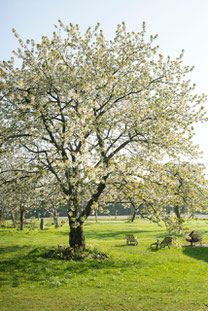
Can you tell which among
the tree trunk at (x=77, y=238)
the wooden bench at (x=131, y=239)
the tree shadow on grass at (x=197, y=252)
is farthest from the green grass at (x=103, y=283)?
the wooden bench at (x=131, y=239)

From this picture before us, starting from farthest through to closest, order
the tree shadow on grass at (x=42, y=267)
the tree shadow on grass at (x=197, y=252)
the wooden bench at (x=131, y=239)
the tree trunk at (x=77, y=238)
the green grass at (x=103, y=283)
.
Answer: the wooden bench at (x=131, y=239) < the tree shadow on grass at (x=197, y=252) < the tree trunk at (x=77, y=238) < the tree shadow on grass at (x=42, y=267) < the green grass at (x=103, y=283)

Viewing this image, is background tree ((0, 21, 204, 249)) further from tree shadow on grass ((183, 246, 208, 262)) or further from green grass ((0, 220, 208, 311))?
tree shadow on grass ((183, 246, 208, 262))

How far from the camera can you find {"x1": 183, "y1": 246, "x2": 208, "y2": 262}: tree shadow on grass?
68.4ft

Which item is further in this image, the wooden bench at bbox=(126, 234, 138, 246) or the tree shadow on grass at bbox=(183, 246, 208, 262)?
the wooden bench at bbox=(126, 234, 138, 246)

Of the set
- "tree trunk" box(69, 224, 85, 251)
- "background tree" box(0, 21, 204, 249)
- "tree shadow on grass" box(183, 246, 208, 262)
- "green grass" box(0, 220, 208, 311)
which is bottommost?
"tree shadow on grass" box(183, 246, 208, 262)

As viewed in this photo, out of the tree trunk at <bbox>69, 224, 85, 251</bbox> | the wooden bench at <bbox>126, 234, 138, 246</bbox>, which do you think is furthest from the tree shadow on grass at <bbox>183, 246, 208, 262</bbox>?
the tree trunk at <bbox>69, 224, 85, 251</bbox>

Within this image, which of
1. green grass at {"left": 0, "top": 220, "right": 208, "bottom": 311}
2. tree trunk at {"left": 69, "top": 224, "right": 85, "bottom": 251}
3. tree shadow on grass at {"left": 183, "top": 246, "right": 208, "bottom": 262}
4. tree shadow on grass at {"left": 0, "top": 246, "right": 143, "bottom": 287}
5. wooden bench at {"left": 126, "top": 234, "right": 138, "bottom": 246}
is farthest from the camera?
wooden bench at {"left": 126, "top": 234, "right": 138, "bottom": 246}

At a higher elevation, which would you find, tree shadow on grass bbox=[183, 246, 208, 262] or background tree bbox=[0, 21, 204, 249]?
background tree bbox=[0, 21, 204, 249]

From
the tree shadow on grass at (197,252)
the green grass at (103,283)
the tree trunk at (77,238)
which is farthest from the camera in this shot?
the tree shadow on grass at (197,252)

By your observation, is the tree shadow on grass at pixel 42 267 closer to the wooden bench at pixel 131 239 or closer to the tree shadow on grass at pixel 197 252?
the tree shadow on grass at pixel 197 252

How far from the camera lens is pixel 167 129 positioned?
16016 millimetres

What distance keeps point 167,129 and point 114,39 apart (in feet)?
24.7

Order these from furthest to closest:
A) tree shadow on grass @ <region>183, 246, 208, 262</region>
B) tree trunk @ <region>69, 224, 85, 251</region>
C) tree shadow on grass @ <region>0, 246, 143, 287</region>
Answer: tree shadow on grass @ <region>183, 246, 208, 262</region> < tree trunk @ <region>69, 224, 85, 251</region> < tree shadow on grass @ <region>0, 246, 143, 287</region>

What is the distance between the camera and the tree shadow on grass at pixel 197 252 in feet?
68.4
